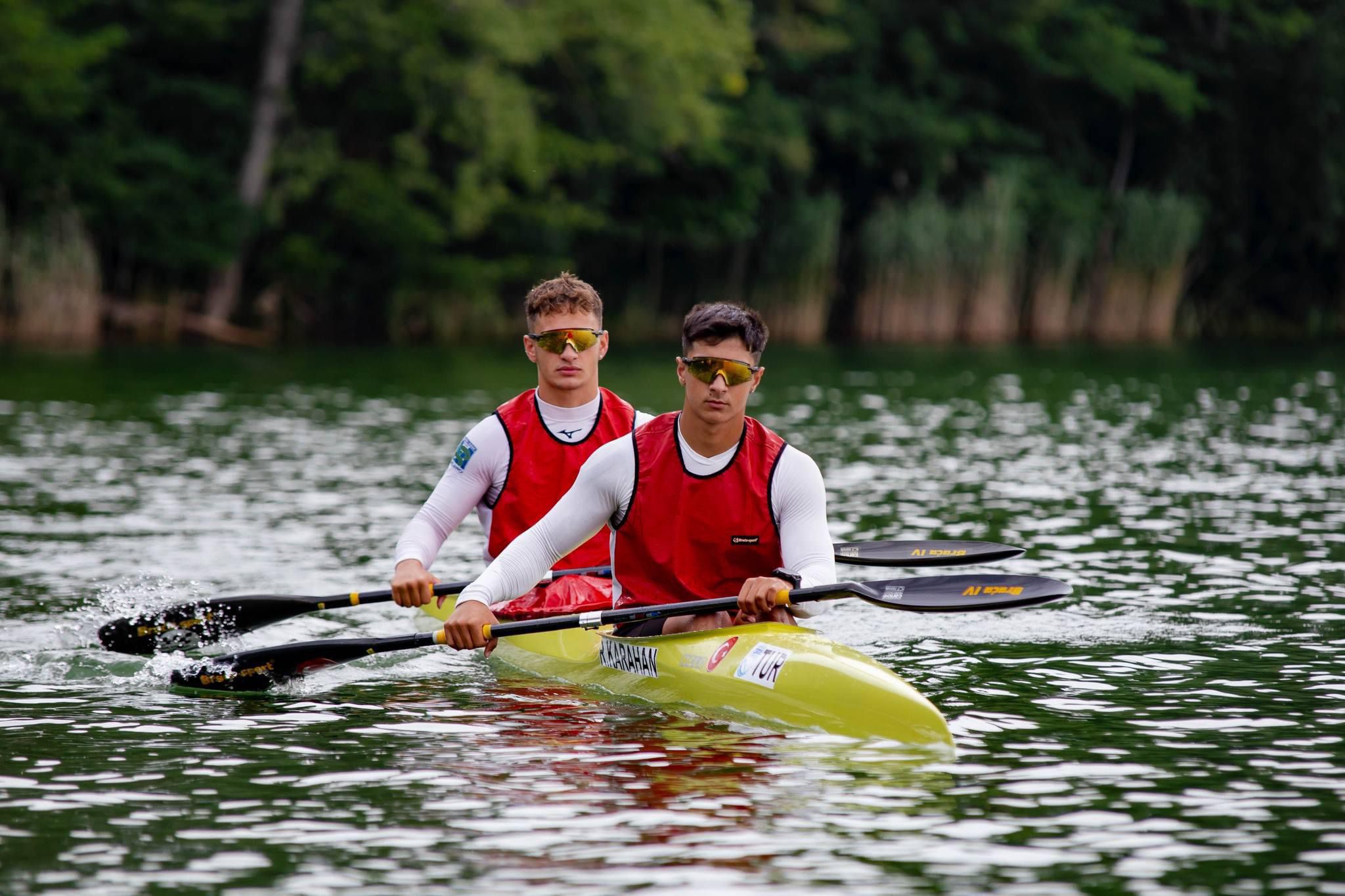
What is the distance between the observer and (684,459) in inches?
303

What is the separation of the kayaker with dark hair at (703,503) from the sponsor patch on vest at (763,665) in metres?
0.16

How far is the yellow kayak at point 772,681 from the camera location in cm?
714

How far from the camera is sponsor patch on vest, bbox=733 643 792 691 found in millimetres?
7469

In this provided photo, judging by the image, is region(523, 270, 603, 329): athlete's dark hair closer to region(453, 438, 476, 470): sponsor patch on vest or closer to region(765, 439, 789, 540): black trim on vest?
region(453, 438, 476, 470): sponsor patch on vest

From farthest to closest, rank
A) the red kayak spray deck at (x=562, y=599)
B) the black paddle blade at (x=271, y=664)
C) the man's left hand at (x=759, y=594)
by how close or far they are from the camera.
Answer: the red kayak spray deck at (x=562, y=599), the black paddle blade at (x=271, y=664), the man's left hand at (x=759, y=594)

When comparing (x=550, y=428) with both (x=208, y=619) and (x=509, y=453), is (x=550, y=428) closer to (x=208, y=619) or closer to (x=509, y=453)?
(x=509, y=453)

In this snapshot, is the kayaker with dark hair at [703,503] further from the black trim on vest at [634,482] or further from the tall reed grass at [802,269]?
the tall reed grass at [802,269]

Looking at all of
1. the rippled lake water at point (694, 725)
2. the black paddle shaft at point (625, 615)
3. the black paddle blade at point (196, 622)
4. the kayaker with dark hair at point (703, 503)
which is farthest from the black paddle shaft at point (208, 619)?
the kayaker with dark hair at point (703, 503)

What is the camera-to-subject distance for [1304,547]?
490 inches

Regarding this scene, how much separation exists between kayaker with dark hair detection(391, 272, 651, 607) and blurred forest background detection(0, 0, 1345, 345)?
24944mm

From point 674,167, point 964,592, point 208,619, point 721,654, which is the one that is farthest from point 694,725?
point 674,167

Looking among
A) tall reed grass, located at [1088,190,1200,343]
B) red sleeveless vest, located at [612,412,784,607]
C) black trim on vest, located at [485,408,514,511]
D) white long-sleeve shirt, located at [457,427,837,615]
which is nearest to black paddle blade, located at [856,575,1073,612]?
white long-sleeve shirt, located at [457,427,837,615]

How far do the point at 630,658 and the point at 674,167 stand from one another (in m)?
35.7

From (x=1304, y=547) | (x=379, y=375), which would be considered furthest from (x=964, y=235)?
(x=1304, y=547)
